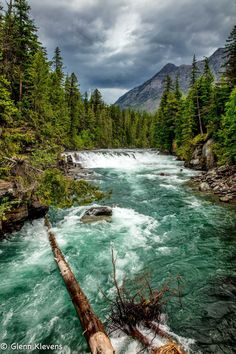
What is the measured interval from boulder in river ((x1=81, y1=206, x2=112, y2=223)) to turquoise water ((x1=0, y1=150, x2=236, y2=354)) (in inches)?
18.3

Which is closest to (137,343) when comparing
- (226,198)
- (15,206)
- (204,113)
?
(15,206)

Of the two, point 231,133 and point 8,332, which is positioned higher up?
point 231,133

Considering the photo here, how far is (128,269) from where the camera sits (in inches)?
312

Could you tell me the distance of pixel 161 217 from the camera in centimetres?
1328

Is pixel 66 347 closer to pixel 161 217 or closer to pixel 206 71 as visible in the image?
Answer: pixel 161 217

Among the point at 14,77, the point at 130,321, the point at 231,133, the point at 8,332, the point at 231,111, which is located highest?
the point at 14,77

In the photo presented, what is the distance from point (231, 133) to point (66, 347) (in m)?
21.9

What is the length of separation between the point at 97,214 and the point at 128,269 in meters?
5.69

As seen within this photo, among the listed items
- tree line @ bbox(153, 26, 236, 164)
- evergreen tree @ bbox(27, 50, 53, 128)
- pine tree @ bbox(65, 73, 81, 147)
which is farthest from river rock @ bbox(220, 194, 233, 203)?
pine tree @ bbox(65, 73, 81, 147)

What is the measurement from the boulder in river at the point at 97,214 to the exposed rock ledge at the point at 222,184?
7926mm

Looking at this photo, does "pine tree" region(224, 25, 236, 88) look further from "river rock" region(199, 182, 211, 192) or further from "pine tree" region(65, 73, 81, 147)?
"pine tree" region(65, 73, 81, 147)

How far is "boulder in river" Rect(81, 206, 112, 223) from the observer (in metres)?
12.7

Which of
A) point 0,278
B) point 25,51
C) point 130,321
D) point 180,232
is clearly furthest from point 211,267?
point 25,51

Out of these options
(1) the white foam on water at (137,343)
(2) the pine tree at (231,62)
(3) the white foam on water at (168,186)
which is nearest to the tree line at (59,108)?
(2) the pine tree at (231,62)
